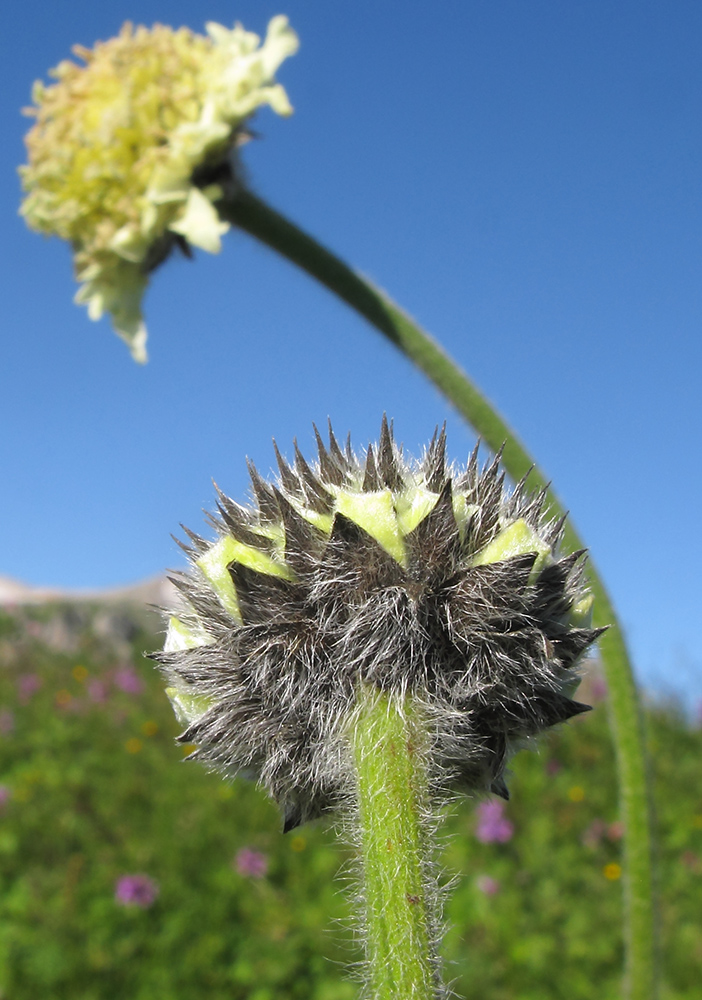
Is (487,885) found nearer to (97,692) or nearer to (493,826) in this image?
(493,826)

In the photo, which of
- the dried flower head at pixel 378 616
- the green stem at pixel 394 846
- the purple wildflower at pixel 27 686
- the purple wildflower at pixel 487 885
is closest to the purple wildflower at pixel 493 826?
the purple wildflower at pixel 487 885

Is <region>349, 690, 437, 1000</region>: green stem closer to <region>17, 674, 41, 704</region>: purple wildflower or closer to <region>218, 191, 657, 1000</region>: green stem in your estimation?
<region>218, 191, 657, 1000</region>: green stem

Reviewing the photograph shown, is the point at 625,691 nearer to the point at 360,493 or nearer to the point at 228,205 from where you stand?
the point at 360,493

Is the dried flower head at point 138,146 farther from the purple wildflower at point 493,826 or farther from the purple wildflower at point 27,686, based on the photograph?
the purple wildflower at point 27,686

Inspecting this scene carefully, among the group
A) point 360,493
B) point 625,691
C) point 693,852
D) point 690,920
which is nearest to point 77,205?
point 360,493

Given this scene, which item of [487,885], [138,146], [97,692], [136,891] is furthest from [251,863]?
[138,146]

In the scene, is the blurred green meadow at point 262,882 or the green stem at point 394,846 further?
the blurred green meadow at point 262,882
